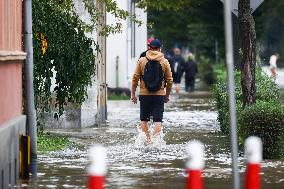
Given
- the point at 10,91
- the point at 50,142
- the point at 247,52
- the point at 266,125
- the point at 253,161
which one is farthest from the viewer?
the point at 50,142

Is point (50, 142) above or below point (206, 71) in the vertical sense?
below

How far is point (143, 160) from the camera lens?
16.7m

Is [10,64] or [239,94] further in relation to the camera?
[239,94]

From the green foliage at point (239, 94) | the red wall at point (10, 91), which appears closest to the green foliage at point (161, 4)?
→ the green foliage at point (239, 94)

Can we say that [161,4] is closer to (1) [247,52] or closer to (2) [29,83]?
(1) [247,52]

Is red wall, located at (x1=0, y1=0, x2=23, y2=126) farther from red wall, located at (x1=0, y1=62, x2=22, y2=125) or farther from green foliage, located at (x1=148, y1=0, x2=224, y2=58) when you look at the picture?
green foliage, located at (x1=148, y1=0, x2=224, y2=58)

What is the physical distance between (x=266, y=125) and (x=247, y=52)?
9.58 feet

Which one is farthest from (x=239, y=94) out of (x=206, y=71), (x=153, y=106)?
(x=206, y=71)

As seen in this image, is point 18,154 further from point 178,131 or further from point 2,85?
point 178,131

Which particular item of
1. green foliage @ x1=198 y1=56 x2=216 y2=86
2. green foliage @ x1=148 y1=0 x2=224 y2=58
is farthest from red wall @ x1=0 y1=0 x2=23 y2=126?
green foliage @ x1=198 y1=56 x2=216 y2=86

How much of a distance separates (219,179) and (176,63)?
29.9m

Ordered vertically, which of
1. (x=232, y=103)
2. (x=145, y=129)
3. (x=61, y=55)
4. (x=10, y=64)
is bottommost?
(x=145, y=129)

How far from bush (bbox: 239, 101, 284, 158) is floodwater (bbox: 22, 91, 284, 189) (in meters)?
0.43

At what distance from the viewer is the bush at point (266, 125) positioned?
1636cm
